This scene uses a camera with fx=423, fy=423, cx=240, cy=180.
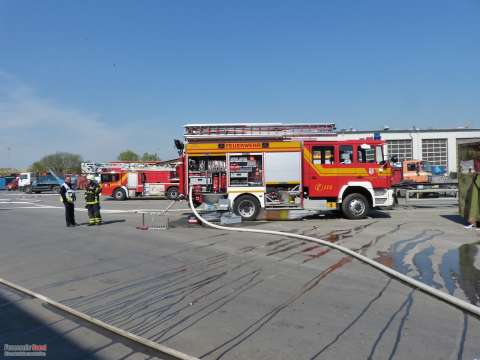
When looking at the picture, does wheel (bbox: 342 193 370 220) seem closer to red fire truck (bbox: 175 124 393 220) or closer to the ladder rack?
red fire truck (bbox: 175 124 393 220)

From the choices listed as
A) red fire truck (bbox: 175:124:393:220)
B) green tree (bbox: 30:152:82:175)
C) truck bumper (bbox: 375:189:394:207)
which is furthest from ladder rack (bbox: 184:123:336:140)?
green tree (bbox: 30:152:82:175)

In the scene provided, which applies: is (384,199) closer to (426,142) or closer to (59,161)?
(426,142)

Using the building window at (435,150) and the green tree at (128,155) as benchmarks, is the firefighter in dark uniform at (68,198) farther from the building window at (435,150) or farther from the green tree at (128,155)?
the green tree at (128,155)

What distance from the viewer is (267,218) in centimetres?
1423

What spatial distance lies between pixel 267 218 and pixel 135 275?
25.9 ft

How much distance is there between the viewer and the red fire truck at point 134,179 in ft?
92.1

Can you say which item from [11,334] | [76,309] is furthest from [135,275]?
[11,334]

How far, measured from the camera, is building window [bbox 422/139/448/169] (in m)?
43.0

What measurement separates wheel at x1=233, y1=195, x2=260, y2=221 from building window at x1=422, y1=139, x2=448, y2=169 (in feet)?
113

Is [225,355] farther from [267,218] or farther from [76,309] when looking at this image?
[267,218]

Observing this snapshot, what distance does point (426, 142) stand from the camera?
4306 centimetres

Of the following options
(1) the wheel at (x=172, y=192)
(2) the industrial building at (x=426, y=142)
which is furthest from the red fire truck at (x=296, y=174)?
(2) the industrial building at (x=426, y=142)

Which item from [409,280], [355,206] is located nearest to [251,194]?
[355,206]

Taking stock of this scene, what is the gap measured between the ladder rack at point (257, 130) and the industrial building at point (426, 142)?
29.1 meters
